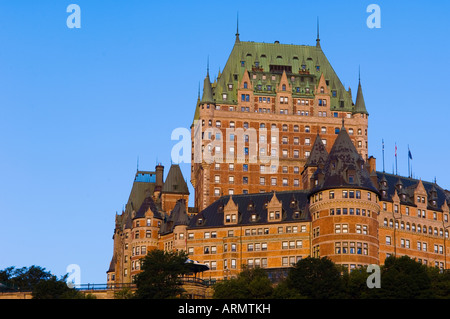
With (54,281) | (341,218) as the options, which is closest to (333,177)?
(341,218)

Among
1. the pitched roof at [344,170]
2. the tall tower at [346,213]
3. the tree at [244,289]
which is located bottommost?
the tree at [244,289]

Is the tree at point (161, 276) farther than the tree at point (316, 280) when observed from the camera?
Yes

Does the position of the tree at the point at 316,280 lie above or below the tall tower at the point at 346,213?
below

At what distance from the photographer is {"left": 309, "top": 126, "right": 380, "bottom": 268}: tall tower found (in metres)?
189

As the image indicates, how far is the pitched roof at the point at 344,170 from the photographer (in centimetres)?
19275

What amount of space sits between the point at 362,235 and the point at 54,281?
49.7m

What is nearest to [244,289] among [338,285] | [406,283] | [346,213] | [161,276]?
[161,276]

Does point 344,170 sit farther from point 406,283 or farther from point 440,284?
point 406,283

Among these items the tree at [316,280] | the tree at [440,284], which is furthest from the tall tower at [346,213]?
the tree at [316,280]

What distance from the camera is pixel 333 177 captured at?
7628 inches

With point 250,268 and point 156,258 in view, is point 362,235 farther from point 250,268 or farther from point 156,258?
point 156,258

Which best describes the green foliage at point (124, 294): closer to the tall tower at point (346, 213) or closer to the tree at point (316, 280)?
the tree at point (316, 280)

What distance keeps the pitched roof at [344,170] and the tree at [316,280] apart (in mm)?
25285

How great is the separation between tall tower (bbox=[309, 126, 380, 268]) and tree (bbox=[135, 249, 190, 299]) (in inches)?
1017
